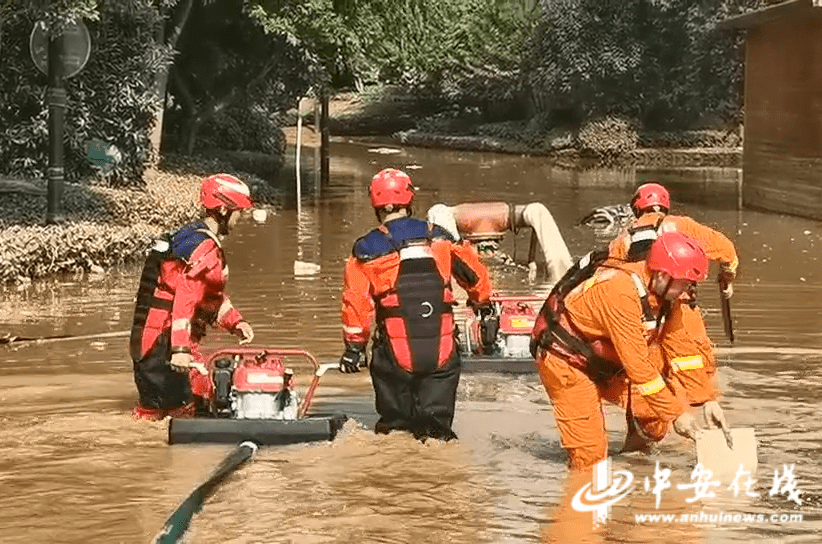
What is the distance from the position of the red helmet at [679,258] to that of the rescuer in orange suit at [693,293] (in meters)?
0.69

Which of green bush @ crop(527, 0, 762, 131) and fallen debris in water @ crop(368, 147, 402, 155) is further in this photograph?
fallen debris in water @ crop(368, 147, 402, 155)

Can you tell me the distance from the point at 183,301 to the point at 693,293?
3.27 metres

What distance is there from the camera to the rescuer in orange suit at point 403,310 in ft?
30.7

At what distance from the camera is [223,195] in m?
9.76

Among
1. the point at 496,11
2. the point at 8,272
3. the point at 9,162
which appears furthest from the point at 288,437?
the point at 496,11

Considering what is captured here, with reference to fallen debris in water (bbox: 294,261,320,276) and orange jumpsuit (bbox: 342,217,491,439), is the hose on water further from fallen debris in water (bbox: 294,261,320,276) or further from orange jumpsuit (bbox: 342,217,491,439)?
fallen debris in water (bbox: 294,261,320,276)

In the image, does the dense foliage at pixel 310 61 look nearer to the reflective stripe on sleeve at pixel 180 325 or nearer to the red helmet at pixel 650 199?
the red helmet at pixel 650 199

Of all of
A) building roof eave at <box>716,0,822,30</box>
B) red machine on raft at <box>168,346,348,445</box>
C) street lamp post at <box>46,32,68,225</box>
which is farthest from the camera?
building roof eave at <box>716,0,822,30</box>

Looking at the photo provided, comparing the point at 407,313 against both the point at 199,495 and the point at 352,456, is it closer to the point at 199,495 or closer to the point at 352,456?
the point at 352,456

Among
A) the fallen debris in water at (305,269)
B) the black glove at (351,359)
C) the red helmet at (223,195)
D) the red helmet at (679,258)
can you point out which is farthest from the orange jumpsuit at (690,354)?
the fallen debris in water at (305,269)

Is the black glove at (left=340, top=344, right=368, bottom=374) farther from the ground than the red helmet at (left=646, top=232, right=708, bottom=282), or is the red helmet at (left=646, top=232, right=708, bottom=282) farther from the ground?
the red helmet at (left=646, top=232, right=708, bottom=282)

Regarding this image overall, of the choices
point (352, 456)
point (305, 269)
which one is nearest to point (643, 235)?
point (352, 456)

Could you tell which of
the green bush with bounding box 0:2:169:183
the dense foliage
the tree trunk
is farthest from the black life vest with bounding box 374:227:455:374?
the tree trunk

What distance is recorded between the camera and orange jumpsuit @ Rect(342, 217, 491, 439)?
9.35 meters
